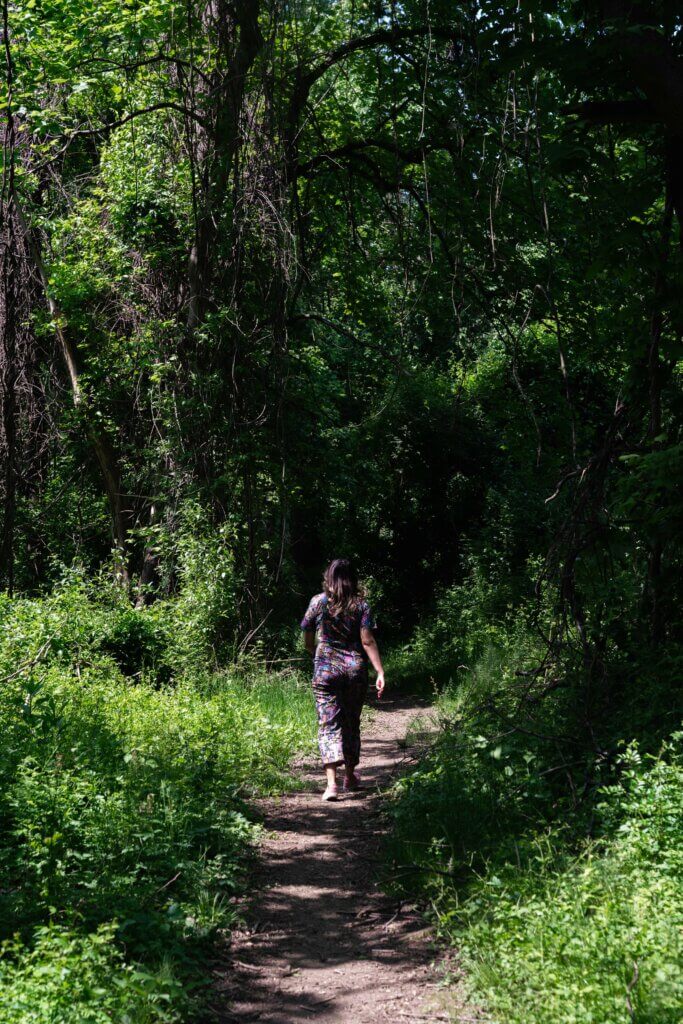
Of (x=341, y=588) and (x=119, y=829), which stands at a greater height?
(x=341, y=588)

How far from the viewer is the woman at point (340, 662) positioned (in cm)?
802

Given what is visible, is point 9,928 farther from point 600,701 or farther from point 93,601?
point 93,601

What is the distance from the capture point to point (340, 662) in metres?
8.18

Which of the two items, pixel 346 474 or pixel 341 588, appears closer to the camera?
pixel 341 588

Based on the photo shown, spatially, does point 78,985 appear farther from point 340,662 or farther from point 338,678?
point 340,662

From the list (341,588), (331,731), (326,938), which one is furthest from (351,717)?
(326,938)

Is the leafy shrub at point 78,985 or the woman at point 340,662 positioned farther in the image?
the woman at point 340,662

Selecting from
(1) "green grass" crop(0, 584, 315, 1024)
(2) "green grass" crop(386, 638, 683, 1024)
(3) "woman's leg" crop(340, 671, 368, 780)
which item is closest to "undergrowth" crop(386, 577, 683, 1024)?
(2) "green grass" crop(386, 638, 683, 1024)

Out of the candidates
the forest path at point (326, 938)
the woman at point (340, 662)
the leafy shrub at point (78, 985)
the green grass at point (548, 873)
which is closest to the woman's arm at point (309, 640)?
the woman at point (340, 662)

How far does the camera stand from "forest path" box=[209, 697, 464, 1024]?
176 inches

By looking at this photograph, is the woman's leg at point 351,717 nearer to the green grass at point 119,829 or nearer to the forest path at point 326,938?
the forest path at point 326,938

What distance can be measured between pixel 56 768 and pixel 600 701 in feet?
11.7

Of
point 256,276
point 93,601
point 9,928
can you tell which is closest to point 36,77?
point 256,276

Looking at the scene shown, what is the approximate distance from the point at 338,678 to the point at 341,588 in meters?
0.73
